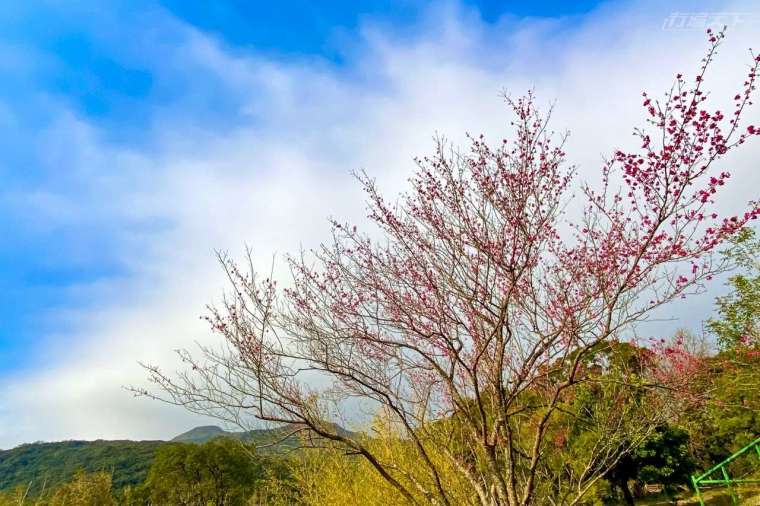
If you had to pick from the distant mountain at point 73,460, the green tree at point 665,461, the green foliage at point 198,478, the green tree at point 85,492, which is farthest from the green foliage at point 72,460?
the green tree at point 665,461

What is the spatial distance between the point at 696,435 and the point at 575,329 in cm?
1853

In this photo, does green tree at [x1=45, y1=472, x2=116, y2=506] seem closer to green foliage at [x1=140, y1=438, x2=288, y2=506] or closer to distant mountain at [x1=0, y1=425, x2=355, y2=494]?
green foliage at [x1=140, y1=438, x2=288, y2=506]

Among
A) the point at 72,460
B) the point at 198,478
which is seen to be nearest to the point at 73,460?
the point at 72,460

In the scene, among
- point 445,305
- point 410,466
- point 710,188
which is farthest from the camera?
point 410,466

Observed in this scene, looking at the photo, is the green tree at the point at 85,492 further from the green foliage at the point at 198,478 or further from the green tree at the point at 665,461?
the green tree at the point at 665,461

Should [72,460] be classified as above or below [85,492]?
above

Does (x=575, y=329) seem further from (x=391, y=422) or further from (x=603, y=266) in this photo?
(x=391, y=422)

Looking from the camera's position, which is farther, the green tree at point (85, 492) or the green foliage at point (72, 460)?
the green foliage at point (72, 460)

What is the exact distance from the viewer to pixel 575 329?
4.00 metres

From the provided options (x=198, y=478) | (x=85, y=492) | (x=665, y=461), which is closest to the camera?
(x=665, y=461)

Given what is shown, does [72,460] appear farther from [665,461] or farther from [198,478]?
[665,461]

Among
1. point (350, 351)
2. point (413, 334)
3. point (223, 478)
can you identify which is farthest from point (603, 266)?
point (223, 478)

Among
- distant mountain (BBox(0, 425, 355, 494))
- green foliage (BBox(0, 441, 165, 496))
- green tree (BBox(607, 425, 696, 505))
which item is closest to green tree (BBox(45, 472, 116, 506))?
distant mountain (BBox(0, 425, 355, 494))

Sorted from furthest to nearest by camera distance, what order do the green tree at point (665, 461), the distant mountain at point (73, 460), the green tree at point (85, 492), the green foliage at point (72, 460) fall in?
the green foliage at point (72, 460) < the distant mountain at point (73, 460) < the green tree at point (85, 492) < the green tree at point (665, 461)
